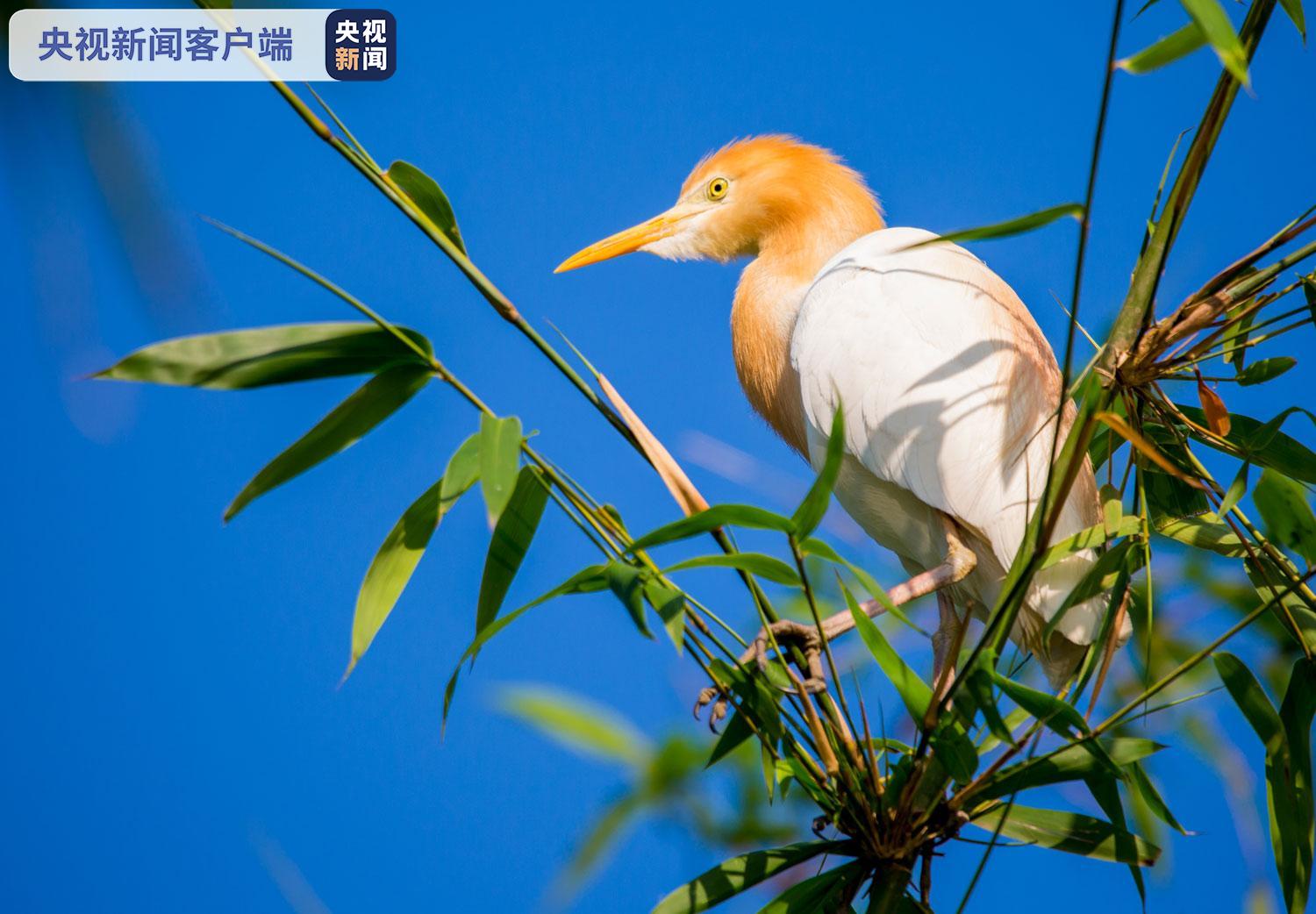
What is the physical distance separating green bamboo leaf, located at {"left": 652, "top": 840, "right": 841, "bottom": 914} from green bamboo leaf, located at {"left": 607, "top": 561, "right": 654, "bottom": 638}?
1.17 feet

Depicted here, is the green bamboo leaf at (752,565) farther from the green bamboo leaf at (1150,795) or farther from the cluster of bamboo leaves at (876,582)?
the green bamboo leaf at (1150,795)

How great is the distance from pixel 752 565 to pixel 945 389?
94cm

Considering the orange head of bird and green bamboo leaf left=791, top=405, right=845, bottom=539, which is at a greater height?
the orange head of bird

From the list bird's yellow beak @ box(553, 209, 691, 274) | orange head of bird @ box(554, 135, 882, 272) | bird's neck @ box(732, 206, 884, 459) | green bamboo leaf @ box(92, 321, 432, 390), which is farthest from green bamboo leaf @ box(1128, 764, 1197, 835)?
bird's yellow beak @ box(553, 209, 691, 274)

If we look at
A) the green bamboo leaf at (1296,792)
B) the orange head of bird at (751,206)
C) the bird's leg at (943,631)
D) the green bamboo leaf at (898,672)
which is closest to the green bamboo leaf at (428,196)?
the green bamboo leaf at (898,672)

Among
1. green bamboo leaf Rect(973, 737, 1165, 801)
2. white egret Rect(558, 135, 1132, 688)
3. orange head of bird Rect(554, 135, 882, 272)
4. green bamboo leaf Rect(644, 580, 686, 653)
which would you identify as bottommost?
green bamboo leaf Rect(973, 737, 1165, 801)

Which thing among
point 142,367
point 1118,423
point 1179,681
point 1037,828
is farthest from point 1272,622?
point 142,367

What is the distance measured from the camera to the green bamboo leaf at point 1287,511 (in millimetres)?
1303

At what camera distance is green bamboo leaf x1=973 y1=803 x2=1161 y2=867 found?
1304 millimetres

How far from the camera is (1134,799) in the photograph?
143 cm

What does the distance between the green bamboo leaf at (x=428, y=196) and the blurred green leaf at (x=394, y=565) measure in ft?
0.75

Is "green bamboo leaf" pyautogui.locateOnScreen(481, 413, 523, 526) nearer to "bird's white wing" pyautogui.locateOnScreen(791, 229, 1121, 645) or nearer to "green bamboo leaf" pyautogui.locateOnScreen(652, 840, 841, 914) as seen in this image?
"green bamboo leaf" pyautogui.locateOnScreen(652, 840, 841, 914)

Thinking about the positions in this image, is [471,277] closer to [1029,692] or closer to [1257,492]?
[1029,692]

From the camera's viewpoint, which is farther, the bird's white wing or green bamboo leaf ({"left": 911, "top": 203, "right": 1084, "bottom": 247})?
the bird's white wing
